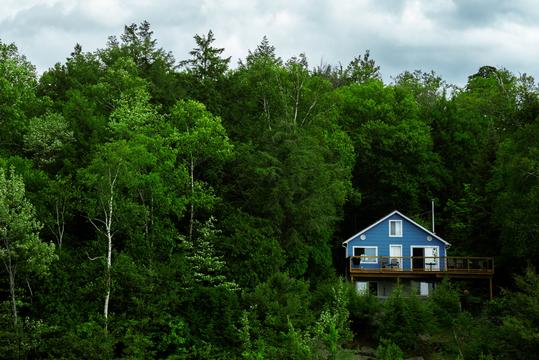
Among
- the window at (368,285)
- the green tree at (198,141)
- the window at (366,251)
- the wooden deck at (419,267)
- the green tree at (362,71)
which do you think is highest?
the green tree at (362,71)

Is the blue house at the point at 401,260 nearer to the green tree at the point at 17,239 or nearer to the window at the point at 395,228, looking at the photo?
the window at the point at 395,228

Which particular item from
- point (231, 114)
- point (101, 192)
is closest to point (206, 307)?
point (101, 192)

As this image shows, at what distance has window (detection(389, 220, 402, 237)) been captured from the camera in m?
50.4

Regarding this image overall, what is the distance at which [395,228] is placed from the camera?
1989 inches

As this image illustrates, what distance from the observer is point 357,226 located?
58594 millimetres

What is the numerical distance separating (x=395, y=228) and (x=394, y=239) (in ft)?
2.34

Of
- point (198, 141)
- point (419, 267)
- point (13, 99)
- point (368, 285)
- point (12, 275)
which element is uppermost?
point (13, 99)

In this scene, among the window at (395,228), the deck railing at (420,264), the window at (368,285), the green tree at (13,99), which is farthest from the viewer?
the window at (395,228)

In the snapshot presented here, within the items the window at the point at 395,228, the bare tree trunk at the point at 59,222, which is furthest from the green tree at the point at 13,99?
the window at the point at 395,228

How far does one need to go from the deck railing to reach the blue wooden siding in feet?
3.09

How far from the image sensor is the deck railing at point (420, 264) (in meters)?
46.2

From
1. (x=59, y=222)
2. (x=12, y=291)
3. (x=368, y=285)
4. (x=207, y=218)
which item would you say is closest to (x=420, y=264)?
(x=368, y=285)

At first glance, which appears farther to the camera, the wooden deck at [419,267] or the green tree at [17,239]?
the wooden deck at [419,267]

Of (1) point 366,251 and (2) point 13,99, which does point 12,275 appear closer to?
(2) point 13,99
